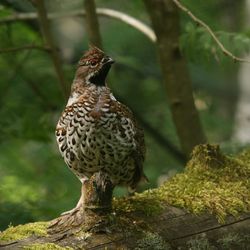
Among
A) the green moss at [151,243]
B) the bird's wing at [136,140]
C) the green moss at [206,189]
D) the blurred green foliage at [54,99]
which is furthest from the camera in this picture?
the blurred green foliage at [54,99]

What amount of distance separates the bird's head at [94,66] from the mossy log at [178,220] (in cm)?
83

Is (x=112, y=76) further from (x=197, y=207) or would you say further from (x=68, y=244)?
(x=68, y=244)

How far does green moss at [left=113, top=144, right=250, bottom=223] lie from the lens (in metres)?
4.61

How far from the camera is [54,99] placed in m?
7.29

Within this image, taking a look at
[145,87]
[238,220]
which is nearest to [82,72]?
[238,220]

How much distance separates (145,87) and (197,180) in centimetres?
365

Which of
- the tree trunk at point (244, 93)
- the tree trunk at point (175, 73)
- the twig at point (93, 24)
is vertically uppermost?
the tree trunk at point (244, 93)

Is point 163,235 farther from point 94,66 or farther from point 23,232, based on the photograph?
point 94,66

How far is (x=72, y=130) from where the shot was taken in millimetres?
4789

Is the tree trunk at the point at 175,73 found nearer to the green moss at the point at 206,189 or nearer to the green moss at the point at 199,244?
the green moss at the point at 206,189

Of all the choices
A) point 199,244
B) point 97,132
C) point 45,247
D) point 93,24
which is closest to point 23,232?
point 45,247

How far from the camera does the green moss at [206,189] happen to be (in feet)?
15.1

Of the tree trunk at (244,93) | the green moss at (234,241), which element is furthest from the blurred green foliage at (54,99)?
the tree trunk at (244,93)

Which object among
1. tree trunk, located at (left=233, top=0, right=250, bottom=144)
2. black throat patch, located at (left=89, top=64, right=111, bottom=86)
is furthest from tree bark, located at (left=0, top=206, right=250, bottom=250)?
tree trunk, located at (left=233, top=0, right=250, bottom=144)
